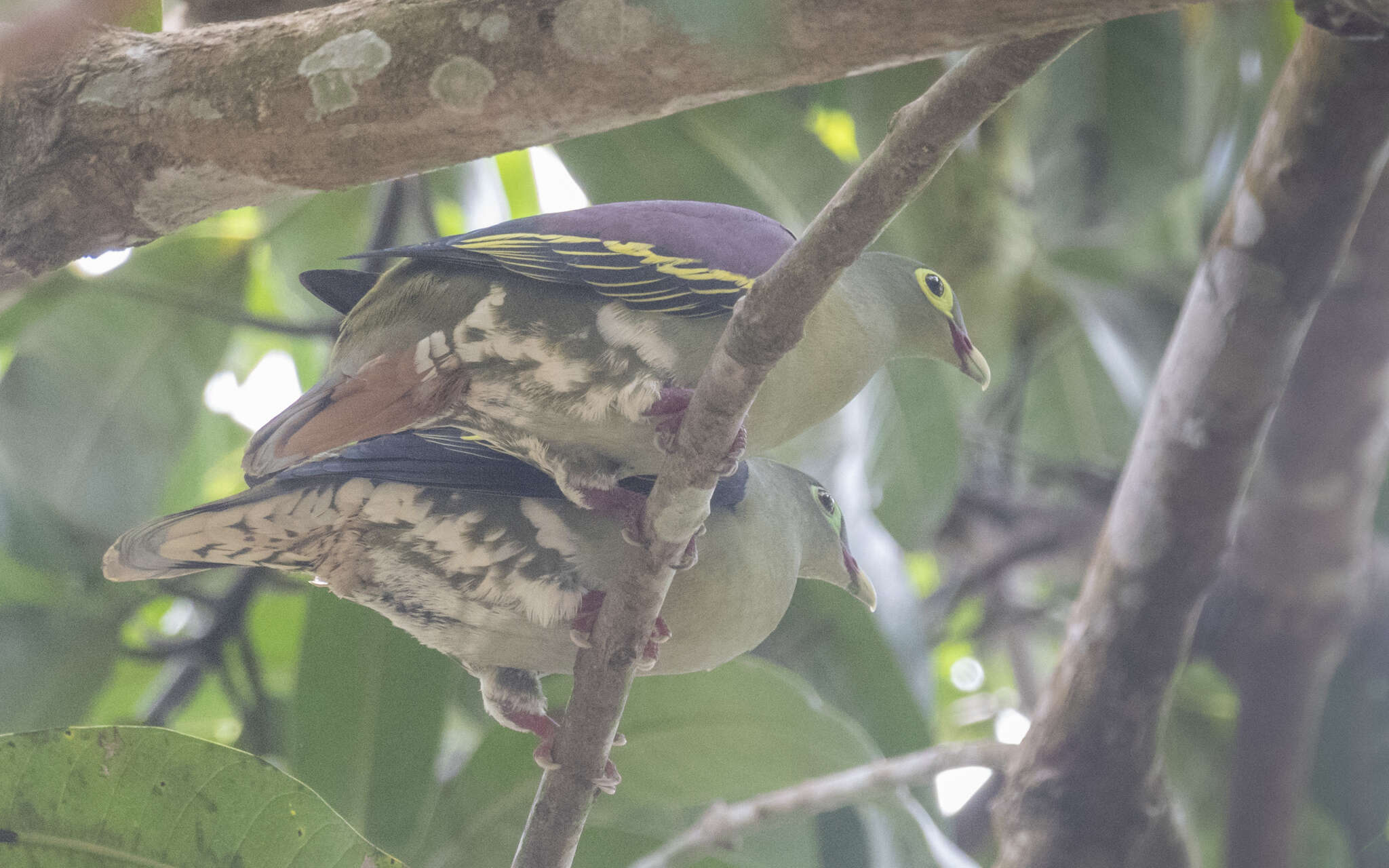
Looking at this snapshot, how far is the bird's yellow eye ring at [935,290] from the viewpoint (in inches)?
79.2

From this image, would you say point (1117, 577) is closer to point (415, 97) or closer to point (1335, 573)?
point (1335, 573)

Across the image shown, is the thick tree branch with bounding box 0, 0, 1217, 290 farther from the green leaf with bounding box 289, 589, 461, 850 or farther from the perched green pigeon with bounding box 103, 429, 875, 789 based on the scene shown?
the green leaf with bounding box 289, 589, 461, 850

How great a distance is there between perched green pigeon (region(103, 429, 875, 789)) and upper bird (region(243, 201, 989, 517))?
171mm

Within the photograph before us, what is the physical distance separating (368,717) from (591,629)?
1.25 metres

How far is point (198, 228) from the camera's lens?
351cm

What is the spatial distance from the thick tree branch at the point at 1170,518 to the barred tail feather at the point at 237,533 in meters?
1.77

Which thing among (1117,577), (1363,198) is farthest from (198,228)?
(1363,198)

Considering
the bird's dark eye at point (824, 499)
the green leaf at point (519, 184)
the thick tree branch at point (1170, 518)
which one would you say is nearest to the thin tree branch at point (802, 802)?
the thick tree branch at point (1170, 518)

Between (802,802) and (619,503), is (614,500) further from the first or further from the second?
(802,802)

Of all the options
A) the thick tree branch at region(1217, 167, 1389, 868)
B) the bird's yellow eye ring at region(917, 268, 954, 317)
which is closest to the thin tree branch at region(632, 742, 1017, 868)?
the bird's yellow eye ring at region(917, 268, 954, 317)

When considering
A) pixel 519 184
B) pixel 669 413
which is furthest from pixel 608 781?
pixel 519 184

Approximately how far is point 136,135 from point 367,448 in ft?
2.06

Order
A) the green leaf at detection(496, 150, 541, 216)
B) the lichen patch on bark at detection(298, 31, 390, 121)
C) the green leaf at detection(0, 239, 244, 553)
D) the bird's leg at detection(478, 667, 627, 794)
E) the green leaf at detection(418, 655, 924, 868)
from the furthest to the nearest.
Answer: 1. the green leaf at detection(496, 150, 541, 216)
2. the green leaf at detection(0, 239, 244, 553)
3. the green leaf at detection(418, 655, 924, 868)
4. the bird's leg at detection(478, 667, 627, 794)
5. the lichen patch on bark at detection(298, 31, 390, 121)

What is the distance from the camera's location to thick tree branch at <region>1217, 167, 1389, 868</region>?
11.3 ft
